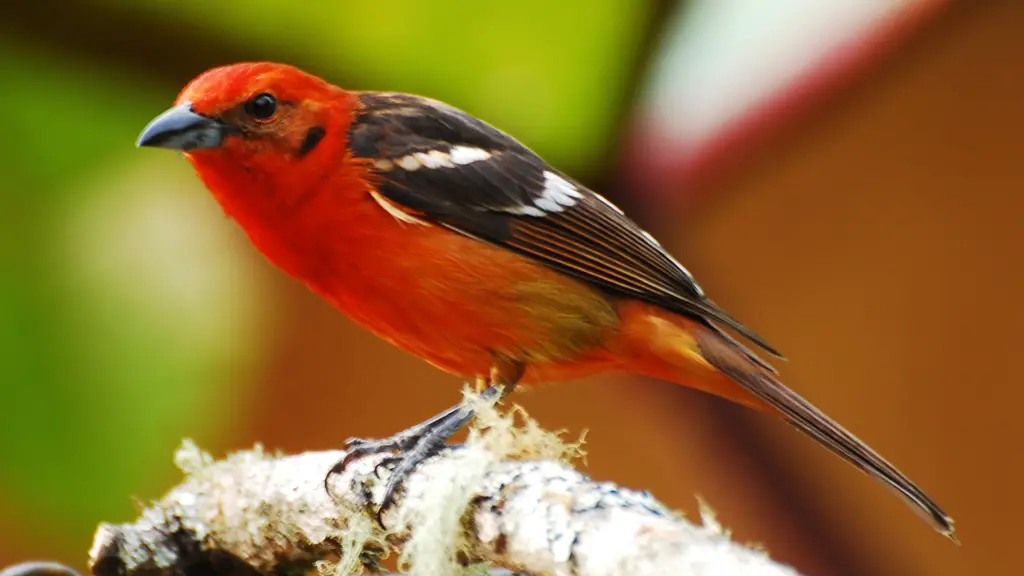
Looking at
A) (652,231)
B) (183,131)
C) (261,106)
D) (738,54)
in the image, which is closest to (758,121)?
(738,54)

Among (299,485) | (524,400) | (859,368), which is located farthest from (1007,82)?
(299,485)

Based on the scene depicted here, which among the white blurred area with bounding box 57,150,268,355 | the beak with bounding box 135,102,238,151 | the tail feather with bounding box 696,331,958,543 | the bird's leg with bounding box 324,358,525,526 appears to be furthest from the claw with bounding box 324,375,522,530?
the white blurred area with bounding box 57,150,268,355

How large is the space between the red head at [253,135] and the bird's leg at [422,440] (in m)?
0.37

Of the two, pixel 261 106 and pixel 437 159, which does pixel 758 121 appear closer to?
pixel 437 159

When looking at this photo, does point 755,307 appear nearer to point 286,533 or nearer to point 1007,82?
point 1007,82

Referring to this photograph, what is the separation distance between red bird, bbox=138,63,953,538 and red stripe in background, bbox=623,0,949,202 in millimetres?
790

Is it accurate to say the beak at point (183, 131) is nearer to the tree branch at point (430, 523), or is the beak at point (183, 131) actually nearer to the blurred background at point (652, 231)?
the tree branch at point (430, 523)

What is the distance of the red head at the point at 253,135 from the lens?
1408 mm

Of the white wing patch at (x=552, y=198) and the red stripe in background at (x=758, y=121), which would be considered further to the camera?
the red stripe in background at (x=758, y=121)

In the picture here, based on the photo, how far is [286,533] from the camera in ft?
4.34

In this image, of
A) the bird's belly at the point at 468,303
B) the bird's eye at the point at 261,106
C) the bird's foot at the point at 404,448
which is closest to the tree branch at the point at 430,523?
the bird's foot at the point at 404,448

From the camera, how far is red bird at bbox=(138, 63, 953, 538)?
56.8 inches

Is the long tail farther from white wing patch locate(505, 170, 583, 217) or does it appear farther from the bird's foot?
the bird's foot

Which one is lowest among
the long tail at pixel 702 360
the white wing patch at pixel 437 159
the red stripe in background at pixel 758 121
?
the long tail at pixel 702 360
